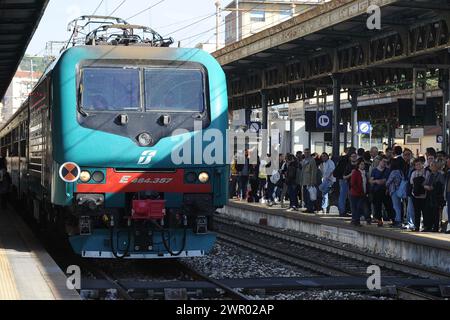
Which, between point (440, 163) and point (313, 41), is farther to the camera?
point (313, 41)

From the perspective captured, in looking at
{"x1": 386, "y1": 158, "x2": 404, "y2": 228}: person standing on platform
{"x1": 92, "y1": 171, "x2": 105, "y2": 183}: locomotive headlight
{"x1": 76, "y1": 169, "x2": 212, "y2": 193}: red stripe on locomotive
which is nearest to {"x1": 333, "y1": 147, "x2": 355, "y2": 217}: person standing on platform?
{"x1": 386, "y1": 158, "x2": 404, "y2": 228}: person standing on platform

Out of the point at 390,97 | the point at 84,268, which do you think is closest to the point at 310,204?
the point at 84,268

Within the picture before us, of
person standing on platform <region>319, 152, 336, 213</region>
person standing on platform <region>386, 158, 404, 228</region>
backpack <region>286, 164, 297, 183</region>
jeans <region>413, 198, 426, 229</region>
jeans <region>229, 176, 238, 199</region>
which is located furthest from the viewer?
jeans <region>229, 176, 238, 199</region>

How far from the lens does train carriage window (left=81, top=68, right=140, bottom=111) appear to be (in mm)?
11594

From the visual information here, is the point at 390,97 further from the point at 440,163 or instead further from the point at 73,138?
the point at 73,138

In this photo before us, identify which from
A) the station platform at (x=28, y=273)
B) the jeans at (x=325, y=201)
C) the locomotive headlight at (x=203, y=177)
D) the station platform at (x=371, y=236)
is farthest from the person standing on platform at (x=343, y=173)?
the locomotive headlight at (x=203, y=177)

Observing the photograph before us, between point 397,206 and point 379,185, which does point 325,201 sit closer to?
point 379,185

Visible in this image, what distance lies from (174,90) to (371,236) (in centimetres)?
→ 594

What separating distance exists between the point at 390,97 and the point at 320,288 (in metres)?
26.0

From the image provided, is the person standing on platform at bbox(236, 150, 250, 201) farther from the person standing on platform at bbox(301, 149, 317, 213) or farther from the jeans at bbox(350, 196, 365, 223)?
the jeans at bbox(350, 196, 365, 223)

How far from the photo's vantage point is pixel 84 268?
12625 millimetres

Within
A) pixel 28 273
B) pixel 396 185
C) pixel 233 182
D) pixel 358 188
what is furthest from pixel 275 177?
pixel 28 273

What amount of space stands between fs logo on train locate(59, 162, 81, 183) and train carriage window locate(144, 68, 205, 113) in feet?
4.35

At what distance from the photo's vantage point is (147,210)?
11125 millimetres
